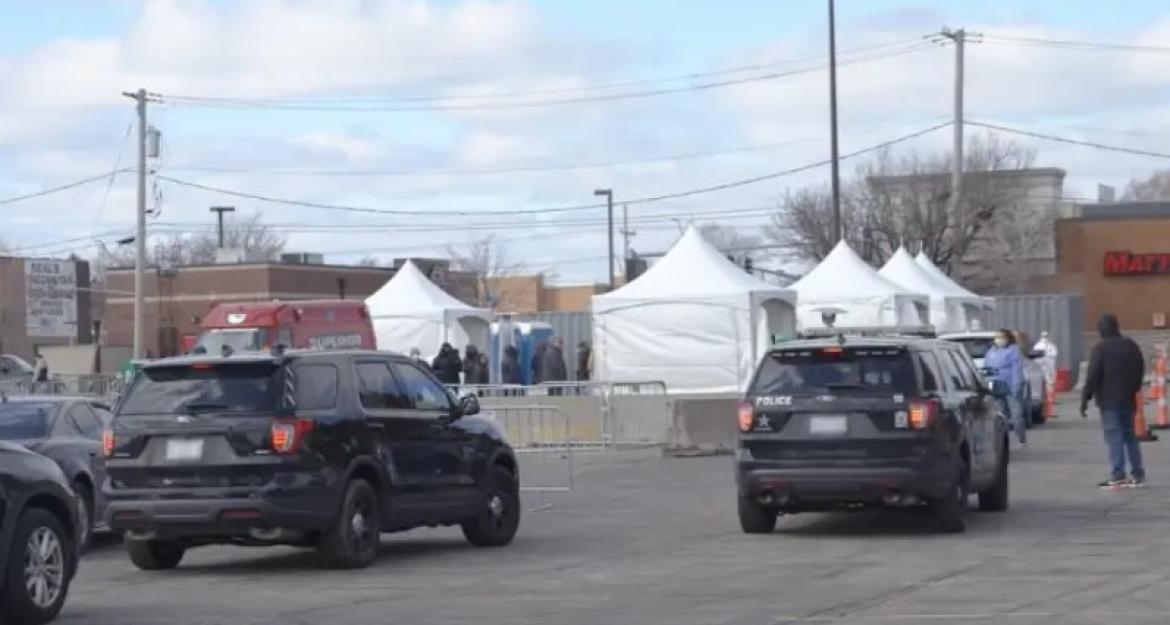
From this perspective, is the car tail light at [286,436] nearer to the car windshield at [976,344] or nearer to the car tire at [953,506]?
the car tire at [953,506]

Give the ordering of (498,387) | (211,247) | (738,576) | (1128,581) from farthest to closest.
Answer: (211,247) → (498,387) → (738,576) → (1128,581)

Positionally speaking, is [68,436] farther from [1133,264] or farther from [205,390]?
[1133,264]

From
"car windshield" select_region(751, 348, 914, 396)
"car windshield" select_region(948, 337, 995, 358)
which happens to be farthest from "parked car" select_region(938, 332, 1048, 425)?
"car windshield" select_region(751, 348, 914, 396)

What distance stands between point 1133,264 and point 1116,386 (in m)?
52.6

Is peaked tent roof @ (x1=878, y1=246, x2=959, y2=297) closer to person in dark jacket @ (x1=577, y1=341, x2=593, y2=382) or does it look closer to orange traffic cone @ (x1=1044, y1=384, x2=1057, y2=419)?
orange traffic cone @ (x1=1044, y1=384, x2=1057, y2=419)

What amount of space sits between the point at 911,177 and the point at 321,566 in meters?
57.0

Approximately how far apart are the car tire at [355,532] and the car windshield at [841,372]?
360cm

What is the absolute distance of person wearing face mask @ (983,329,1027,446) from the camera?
27750mm

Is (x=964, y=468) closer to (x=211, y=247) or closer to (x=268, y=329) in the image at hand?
(x=268, y=329)

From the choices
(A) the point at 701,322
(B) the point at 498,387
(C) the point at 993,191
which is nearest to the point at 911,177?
(C) the point at 993,191

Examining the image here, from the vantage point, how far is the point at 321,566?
15648 mm

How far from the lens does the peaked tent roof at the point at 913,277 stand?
46750mm

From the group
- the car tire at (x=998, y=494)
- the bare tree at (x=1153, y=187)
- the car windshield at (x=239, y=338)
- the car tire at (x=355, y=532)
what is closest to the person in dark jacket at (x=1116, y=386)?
the car tire at (x=998, y=494)

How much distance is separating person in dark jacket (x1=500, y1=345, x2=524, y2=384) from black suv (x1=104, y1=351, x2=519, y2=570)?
25672 mm
